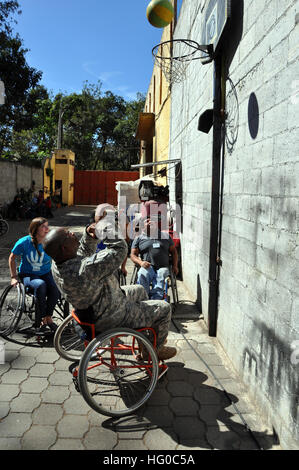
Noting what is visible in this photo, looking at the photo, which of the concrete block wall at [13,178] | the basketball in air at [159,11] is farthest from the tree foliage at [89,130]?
the basketball in air at [159,11]

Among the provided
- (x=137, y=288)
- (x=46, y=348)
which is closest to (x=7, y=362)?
(x=46, y=348)

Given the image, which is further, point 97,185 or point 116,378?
point 97,185

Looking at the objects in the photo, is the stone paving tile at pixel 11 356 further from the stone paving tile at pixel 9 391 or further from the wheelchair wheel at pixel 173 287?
the wheelchair wheel at pixel 173 287

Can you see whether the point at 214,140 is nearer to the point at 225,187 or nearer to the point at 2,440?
the point at 225,187

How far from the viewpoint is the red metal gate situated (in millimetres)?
→ 25672

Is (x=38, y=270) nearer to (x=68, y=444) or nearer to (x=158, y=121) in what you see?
(x=68, y=444)

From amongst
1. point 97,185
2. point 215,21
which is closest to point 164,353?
point 215,21

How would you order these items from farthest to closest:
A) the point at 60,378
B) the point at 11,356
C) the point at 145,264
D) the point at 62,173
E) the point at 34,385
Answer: the point at 62,173 → the point at 145,264 → the point at 11,356 → the point at 60,378 → the point at 34,385

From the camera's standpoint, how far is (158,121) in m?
12.0

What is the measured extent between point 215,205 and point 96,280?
1.95 m

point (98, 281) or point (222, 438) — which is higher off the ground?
point (98, 281)

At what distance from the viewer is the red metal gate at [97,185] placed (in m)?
25.7

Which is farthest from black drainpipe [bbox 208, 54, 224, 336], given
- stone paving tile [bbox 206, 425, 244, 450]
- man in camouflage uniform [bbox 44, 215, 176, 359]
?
stone paving tile [bbox 206, 425, 244, 450]
